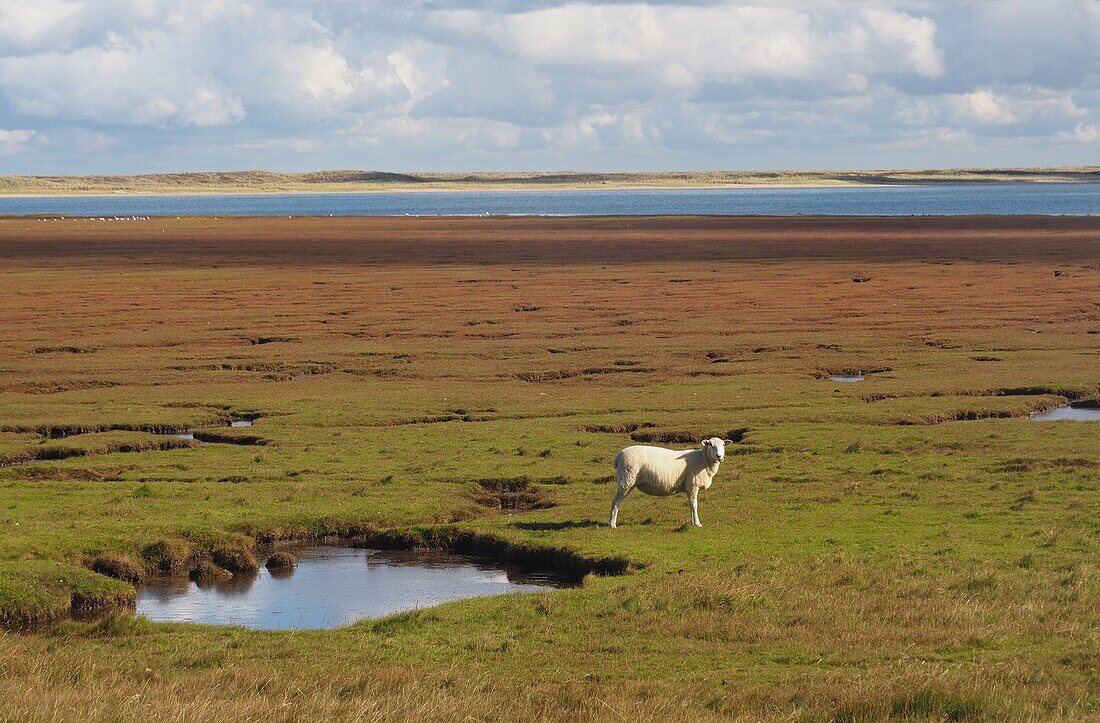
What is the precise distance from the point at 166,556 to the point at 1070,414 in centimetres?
2582

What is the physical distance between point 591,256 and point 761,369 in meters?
59.5

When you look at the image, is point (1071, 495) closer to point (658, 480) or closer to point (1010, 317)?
point (658, 480)

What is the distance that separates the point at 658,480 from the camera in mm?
21547

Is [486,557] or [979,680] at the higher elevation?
[979,680]

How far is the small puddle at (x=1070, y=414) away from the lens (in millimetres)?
34500

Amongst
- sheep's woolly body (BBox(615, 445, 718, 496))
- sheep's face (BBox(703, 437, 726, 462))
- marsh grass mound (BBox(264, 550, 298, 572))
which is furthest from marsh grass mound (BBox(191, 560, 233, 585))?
sheep's face (BBox(703, 437, 726, 462))

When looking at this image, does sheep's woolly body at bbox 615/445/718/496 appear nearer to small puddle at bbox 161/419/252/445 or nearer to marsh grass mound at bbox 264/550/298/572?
marsh grass mound at bbox 264/550/298/572

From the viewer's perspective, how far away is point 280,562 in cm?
2212

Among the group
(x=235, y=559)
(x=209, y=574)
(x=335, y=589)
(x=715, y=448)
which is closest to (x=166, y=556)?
(x=209, y=574)

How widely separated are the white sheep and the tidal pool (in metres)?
2.13

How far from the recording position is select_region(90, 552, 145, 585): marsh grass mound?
2064cm

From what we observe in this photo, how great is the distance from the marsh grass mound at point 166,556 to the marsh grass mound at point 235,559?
530 millimetres

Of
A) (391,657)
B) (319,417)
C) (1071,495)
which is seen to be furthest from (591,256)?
(391,657)

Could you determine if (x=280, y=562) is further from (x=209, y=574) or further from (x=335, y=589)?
(x=335, y=589)
